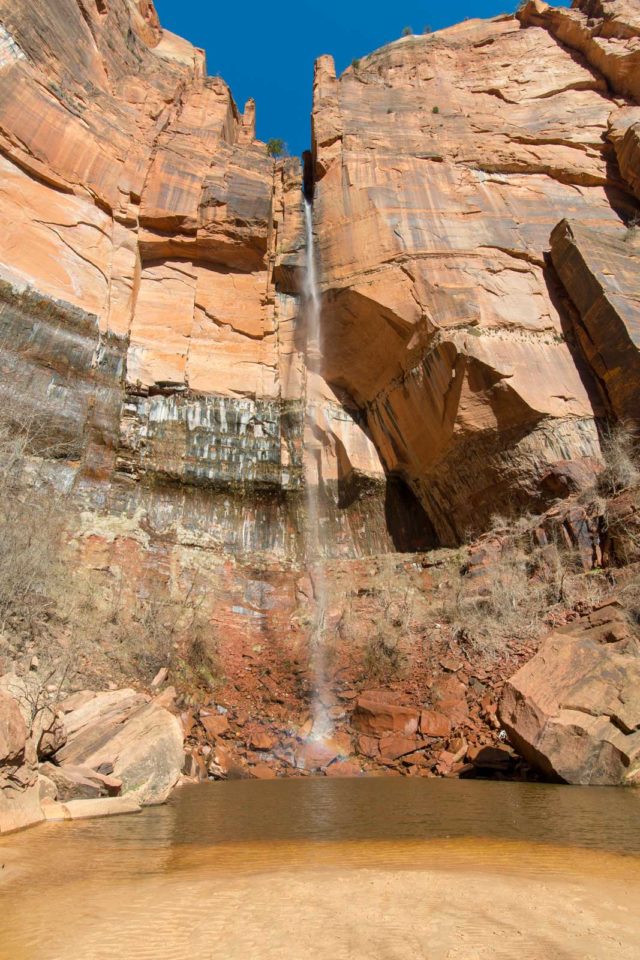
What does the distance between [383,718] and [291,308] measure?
44.9 ft

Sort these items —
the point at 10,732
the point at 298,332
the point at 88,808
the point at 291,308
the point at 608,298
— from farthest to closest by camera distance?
the point at 291,308, the point at 298,332, the point at 608,298, the point at 88,808, the point at 10,732

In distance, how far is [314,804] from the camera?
226 inches

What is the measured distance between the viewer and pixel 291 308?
62.1 ft

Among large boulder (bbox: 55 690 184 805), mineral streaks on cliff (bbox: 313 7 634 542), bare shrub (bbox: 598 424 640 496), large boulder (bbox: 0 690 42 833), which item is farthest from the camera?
mineral streaks on cliff (bbox: 313 7 634 542)

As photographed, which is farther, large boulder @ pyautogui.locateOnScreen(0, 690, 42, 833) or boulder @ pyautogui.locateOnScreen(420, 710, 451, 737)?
boulder @ pyautogui.locateOnScreen(420, 710, 451, 737)

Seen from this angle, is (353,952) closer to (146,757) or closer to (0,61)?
(146,757)

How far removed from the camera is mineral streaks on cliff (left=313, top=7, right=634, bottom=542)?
14352 mm

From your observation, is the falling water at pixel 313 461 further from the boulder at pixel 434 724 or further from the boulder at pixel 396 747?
the boulder at pixel 434 724

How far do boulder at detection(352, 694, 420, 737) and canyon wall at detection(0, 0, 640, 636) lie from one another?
459cm

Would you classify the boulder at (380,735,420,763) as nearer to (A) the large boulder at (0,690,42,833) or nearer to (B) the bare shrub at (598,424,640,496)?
(A) the large boulder at (0,690,42,833)

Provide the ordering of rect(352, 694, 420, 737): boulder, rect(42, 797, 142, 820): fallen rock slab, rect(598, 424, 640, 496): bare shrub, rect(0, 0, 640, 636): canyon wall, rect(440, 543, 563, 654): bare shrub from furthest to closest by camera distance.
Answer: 1. rect(0, 0, 640, 636): canyon wall
2. rect(598, 424, 640, 496): bare shrub
3. rect(440, 543, 563, 654): bare shrub
4. rect(352, 694, 420, 737): boulder
5. rect(42, 797, 142, 820): fallen rock slab

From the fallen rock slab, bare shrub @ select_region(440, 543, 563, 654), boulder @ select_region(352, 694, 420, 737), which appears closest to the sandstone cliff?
bare shrub @ select_region(440, 543, 563, 654)

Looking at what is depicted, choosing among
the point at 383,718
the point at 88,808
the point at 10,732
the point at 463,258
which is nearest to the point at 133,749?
the point at 88,808

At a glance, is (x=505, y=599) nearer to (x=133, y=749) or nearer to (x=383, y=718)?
(x=383, y=718)
